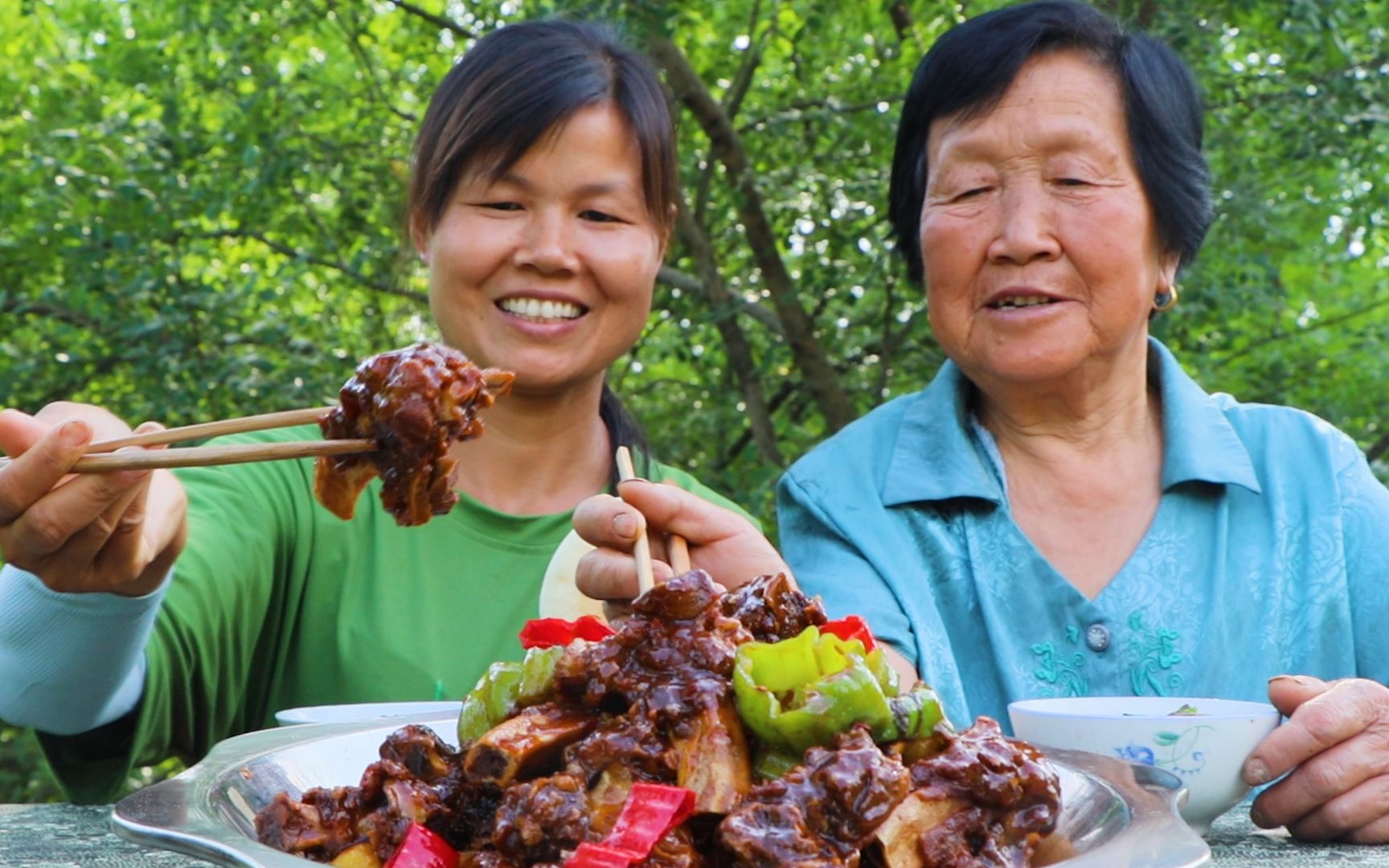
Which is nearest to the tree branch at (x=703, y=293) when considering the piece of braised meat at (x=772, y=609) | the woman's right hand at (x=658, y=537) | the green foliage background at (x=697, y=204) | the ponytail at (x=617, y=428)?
the green foliage background at (x=697, y=204)

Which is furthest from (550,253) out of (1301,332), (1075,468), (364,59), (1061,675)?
(1301,332)

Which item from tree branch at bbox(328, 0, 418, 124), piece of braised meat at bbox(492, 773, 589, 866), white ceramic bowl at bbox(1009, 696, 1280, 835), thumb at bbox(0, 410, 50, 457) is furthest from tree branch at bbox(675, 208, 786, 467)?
piece of braised meat at bbox(492, 773, 589, 866)

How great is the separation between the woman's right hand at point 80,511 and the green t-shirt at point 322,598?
60 centimetres

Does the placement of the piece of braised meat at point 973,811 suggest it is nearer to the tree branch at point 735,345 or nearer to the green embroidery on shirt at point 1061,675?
the green embroidery on shirt at point 1061,675

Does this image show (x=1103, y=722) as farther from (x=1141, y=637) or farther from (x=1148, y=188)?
(x=1148, y=188)

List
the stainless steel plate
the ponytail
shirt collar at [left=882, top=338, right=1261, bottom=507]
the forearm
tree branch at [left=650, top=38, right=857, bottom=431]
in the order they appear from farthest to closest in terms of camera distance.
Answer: tree branch at [left=650, top=38, right=857, bottom=431] < the ponytail < shirt collar at [left=882, top=338, right=1261, bottom=507] < the forearm < the stainless steel plate

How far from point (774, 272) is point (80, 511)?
4.35m

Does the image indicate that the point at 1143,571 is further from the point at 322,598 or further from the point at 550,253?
the point at 322,598

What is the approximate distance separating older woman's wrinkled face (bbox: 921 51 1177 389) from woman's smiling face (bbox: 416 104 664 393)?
602 millimetres

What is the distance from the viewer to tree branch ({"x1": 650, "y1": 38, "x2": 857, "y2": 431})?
5660 millimetres

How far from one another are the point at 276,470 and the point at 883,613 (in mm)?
1225

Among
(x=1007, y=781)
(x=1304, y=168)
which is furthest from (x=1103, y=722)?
(x=1304, y=168)

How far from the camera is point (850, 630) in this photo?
60.4 inches

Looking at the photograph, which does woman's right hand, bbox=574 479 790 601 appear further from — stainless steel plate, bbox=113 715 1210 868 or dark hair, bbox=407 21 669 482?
dark hair, bbox=407 21 669 482
